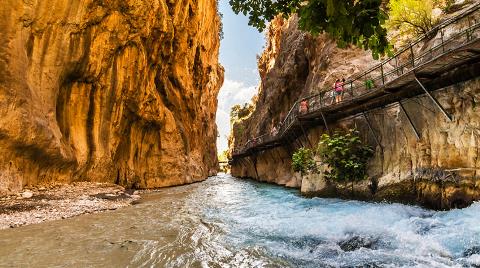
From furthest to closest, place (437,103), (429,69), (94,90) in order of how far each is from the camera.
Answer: (94,90) < (437,103) < (429,69)

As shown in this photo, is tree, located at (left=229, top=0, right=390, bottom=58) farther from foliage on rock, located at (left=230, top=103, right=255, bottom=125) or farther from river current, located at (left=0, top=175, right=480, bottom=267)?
foliage on rock, located at (left=230, top=103, right=255, bottom=125)

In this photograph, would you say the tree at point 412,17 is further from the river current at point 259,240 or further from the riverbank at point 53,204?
the riverbank at point 53,204

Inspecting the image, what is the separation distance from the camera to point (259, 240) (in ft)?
28.0

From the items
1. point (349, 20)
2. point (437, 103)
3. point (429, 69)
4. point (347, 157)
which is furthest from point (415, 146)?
point (349, 20)

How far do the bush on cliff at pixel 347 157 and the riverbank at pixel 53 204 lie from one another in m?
→ 10.4

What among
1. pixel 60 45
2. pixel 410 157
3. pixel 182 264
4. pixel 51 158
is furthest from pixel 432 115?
pixel 60 45

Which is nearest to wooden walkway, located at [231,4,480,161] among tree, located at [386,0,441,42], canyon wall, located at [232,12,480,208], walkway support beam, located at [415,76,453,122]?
walkway support beam, located at [415,76,453,122]

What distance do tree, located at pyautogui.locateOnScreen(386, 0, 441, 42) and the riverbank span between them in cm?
1643

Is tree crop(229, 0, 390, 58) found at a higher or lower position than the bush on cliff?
higher

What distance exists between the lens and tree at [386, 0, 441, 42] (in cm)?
1557

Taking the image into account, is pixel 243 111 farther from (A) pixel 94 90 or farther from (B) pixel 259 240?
(B) pixel 259 240

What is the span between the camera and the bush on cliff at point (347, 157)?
598 inches

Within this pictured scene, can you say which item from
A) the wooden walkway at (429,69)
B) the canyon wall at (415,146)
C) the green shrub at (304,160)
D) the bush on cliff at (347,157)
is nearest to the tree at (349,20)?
the wooden walkway at (429,69)

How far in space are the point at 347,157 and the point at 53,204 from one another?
519 inches
